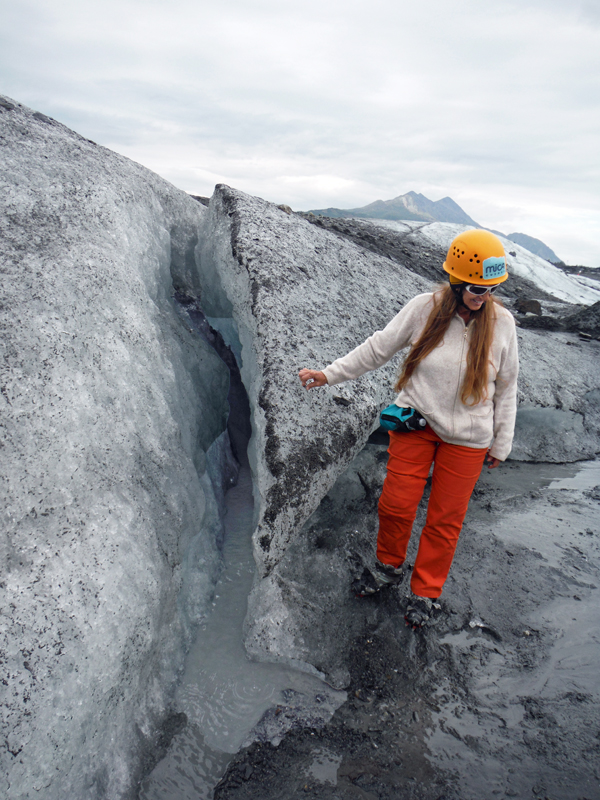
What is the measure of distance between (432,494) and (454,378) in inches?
26.4

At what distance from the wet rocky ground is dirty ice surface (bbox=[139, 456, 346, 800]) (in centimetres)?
6

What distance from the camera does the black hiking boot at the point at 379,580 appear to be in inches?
117

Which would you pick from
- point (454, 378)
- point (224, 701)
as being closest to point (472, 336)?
point (454, 378)

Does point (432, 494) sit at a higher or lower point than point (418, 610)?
higher

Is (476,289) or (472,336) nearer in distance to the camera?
(476,289)

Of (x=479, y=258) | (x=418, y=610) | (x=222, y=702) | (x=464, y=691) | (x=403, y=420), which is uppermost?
(x=479, y=258)

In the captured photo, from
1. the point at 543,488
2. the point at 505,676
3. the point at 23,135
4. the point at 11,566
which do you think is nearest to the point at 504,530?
the point at 543,488

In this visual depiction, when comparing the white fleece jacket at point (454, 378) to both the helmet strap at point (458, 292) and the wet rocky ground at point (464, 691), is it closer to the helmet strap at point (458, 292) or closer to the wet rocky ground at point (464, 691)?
the helmet strap at point (458, 292)

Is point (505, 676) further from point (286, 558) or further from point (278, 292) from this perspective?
point (278, 292)

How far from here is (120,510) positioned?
8.25 ft

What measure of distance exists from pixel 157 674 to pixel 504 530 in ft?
8.75

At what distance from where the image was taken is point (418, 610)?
9.38 feet

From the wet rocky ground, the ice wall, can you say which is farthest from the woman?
the ice wall

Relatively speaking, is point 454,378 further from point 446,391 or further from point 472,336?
point 472,336
